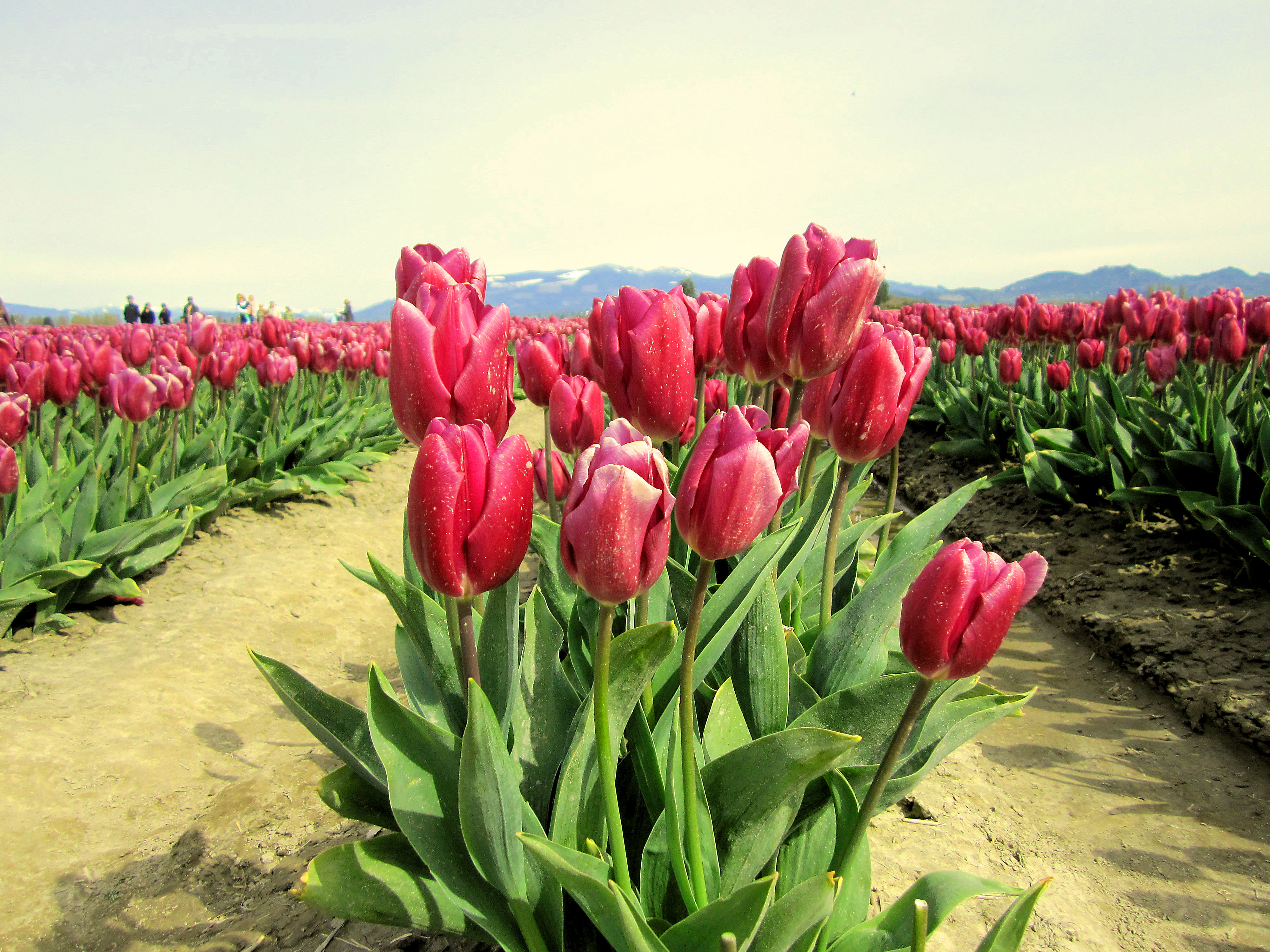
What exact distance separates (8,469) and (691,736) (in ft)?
10.8

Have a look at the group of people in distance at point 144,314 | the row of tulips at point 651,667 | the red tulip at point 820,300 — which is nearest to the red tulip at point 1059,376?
the row of tulips at point 651,667

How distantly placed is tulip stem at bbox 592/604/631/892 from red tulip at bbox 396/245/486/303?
1.83ft

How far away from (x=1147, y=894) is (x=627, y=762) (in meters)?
1.77

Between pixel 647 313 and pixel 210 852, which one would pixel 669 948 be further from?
pixel 210 852

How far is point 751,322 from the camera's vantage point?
1.64 m

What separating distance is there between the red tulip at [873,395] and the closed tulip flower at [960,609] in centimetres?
46

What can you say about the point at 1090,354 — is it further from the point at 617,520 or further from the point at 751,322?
the point at 617,520

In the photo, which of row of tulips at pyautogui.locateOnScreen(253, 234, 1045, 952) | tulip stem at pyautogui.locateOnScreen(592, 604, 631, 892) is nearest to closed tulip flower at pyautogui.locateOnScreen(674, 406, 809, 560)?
row of tulips at pyautogui.locateOnScreen(253, 234, 1045, 952)

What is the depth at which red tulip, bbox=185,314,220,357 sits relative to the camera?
15.8ft

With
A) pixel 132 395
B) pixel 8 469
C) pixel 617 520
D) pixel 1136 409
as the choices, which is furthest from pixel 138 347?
pixel 1136 409

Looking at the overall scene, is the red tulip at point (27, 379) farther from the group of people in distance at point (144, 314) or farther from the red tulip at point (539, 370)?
the group of people in distance at point (144, 314)

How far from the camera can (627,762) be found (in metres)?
1.53

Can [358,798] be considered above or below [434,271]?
below

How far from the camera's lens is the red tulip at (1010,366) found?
611 cm
